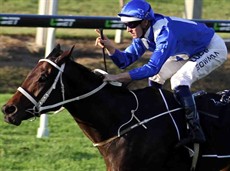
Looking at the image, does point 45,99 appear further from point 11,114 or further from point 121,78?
point 121,78

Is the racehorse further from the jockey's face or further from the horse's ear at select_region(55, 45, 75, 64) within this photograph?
the jockey's face

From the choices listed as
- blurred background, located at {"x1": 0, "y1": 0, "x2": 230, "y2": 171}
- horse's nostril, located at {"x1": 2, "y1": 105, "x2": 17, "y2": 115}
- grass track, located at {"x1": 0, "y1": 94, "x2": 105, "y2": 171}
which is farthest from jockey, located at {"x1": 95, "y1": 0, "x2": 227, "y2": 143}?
grass track, located at {"x1": 0, "y1": 94, "x2": 105, "y2": 171}

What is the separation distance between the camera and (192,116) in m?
7.86

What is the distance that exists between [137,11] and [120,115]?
941mm

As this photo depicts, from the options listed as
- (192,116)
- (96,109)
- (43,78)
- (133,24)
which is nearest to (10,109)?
(43,78)

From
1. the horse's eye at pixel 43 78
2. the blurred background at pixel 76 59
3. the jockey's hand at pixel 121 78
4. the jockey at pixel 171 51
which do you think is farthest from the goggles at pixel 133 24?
the blurred background at pixel 76 59

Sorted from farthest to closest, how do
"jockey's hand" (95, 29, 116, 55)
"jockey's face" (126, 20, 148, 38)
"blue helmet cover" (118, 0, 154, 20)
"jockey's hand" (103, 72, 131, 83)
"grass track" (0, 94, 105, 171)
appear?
"grass track" (0, 94, 105, 171), "jockey's hand" (95, 29, 116, 55), "jockey's face" (126, 20, 148, 38), "blue helmet cover" (118, 0, 154, 20), "jockey's hand" (103, 72, 131, 83)

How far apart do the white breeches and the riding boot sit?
17cm

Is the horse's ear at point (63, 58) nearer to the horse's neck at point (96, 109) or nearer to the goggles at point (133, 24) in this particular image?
the horse's neck at point (96, 109)

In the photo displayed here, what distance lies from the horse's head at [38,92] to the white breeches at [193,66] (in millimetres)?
1167

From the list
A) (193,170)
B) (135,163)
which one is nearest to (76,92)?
(135,163)

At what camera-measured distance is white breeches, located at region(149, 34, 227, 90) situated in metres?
8.13

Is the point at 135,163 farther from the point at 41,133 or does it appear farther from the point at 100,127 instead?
the point at 41,133

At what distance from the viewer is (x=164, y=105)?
797cm
